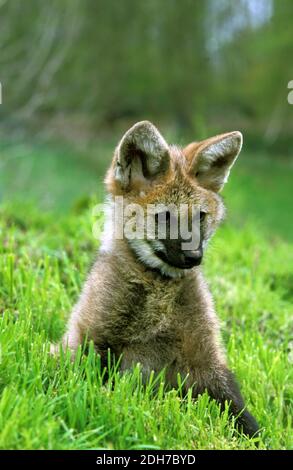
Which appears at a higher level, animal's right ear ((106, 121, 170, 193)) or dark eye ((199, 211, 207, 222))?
animal's right ear ((106, 121, 170, 193))

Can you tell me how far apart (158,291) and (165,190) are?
582 mm

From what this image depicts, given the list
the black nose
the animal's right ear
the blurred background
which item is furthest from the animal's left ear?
the blurred background

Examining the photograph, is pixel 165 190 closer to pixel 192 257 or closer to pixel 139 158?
pixel 139 158

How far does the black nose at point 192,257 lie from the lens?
3584 millimetres

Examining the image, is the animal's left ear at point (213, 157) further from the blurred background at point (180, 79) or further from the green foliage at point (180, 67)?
the green foliage at point (180, 67)

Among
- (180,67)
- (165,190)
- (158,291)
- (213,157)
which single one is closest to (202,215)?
(165,190)

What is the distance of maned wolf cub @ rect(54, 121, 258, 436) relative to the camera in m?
3.60

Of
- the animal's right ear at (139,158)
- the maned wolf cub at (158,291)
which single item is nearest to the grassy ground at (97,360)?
the maned wolf cub at (158,291)

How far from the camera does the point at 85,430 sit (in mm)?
2914

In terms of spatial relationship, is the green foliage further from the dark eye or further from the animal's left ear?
the dark eye

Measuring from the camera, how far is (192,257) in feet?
11.8

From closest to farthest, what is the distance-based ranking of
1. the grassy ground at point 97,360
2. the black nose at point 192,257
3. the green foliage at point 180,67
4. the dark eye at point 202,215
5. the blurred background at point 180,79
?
the grassy ground at point 97,360, the black nose at point 192,257, the dark eye at point 202,215, the blurred background at point 180,79, the green foliage at point 180,67

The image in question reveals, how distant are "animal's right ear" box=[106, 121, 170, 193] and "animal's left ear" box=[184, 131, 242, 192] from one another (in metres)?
0.24

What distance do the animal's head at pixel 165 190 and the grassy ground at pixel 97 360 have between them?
68 centimetres
